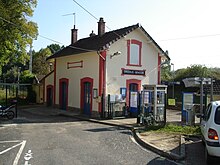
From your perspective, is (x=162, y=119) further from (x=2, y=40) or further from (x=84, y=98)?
(x=2, y=40)

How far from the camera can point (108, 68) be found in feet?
65.6

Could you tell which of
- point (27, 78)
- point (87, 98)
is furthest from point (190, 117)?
point (27, 78)

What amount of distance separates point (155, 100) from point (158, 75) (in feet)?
27.0

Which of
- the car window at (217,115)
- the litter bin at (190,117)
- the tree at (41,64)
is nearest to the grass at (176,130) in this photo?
the litter bin at (190,117)

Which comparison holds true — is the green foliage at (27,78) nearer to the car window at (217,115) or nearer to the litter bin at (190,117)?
the litter bin at (190,117)

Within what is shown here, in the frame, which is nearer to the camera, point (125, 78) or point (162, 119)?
point (162, 119)

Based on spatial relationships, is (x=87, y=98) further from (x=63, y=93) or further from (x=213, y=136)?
(x=213, y=136)

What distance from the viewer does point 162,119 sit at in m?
15.2

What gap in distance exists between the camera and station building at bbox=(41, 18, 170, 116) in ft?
65.1

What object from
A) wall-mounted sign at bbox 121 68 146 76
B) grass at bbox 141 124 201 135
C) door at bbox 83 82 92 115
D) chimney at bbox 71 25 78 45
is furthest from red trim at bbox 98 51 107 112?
chimney at bbox 71 25 78 45

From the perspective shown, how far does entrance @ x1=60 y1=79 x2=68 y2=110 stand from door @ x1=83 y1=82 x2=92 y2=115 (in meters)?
3.21

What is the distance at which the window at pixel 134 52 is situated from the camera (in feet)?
69.4

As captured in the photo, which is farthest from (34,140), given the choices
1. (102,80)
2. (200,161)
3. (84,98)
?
(84,98)

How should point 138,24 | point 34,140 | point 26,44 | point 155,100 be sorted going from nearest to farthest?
point 34,140, point 155,100, point 138,24, point 26,44
